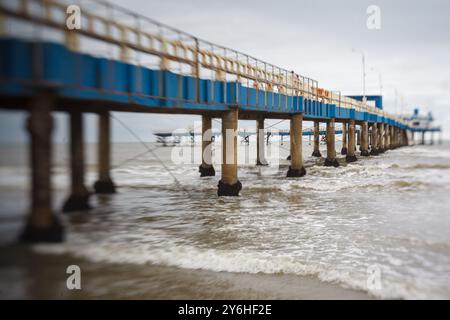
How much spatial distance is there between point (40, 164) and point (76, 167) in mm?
6335

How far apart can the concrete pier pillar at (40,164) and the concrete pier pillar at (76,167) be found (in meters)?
4.36

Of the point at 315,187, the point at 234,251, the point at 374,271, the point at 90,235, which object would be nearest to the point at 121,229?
the point at 90,235

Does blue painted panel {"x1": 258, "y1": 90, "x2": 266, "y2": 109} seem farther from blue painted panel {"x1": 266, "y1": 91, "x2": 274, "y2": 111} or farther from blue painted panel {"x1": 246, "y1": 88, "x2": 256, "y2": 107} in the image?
blue painted panel {"x1": 246, "y1": 88, "x2": 256, "y2": 107}

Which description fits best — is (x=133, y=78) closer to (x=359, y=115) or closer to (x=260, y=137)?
(x=260, y=137)

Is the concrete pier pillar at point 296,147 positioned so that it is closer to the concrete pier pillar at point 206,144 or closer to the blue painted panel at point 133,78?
the concrete pier pillar at point 206,144

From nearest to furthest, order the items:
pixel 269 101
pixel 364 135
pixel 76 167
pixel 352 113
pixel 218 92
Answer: pixel 76 167, pixel 218 92, pixel 269 101, pixel 352 113, pixel 364 135

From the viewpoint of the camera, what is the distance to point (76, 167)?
13656mm

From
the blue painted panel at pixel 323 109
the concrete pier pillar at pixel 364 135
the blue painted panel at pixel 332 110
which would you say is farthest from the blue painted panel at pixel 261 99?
the concrete pier pillar at pixel 364 135

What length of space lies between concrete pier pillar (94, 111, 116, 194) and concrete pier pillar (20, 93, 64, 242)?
877 centimetres

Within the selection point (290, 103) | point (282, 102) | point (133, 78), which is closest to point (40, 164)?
point (133, 78)

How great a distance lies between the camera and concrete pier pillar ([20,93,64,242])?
24.6ft

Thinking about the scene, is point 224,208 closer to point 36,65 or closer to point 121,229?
point 121,229

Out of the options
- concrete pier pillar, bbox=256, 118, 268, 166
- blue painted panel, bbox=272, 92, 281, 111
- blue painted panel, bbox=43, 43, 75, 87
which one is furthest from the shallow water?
concrete pier pillar, bbox=256, 118, 268, 166
